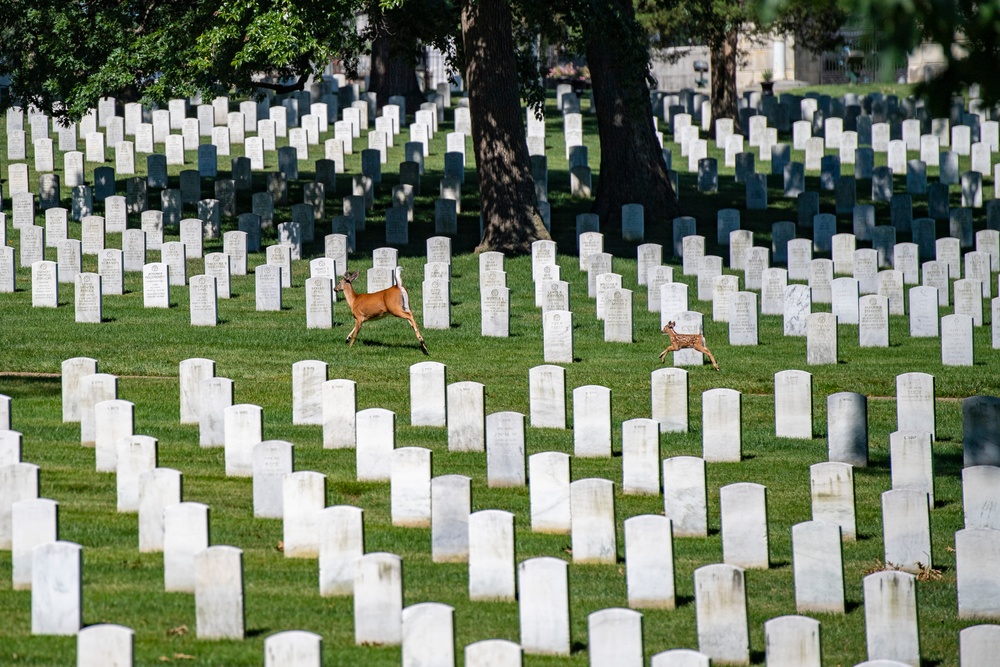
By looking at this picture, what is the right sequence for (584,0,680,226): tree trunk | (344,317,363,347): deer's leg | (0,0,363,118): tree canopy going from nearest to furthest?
(344,317,363,347): deer's leg, (0,0,363,118): tree canopy, (584,0,680,226): tree trunk

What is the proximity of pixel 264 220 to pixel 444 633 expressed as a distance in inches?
798

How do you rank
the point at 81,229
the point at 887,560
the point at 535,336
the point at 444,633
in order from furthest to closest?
1. the point at 81,229
2. the point at 535,336
3. the point at 887,560
4. the point at 444,633

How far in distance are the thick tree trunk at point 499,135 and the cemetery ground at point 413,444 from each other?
728 millimetres

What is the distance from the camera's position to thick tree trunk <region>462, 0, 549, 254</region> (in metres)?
25.2

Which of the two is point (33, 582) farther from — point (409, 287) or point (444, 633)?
point (409, 287)

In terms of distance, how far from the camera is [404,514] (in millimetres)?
11469

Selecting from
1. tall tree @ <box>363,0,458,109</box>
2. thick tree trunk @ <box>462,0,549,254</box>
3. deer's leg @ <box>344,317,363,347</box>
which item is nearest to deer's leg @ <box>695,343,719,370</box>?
deer's leg @ <box>344,317,363,347</box>

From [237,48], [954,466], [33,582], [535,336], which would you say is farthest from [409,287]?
[33,582]

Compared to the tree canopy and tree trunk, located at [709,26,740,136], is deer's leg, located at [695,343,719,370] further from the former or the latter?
tree trunk, located at [709,26,740,136]

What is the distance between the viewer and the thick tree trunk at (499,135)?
2516 centimetres

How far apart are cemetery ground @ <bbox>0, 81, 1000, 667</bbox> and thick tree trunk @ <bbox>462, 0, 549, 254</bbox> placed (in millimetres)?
728

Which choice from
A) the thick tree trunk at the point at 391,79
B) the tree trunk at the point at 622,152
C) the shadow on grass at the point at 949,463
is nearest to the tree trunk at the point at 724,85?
the thick tree trunk at the point at 391,79

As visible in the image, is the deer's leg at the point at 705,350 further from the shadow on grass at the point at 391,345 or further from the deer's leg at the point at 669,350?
the shadow on grass at the point at 391,345

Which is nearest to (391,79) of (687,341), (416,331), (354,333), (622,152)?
(622,152)
